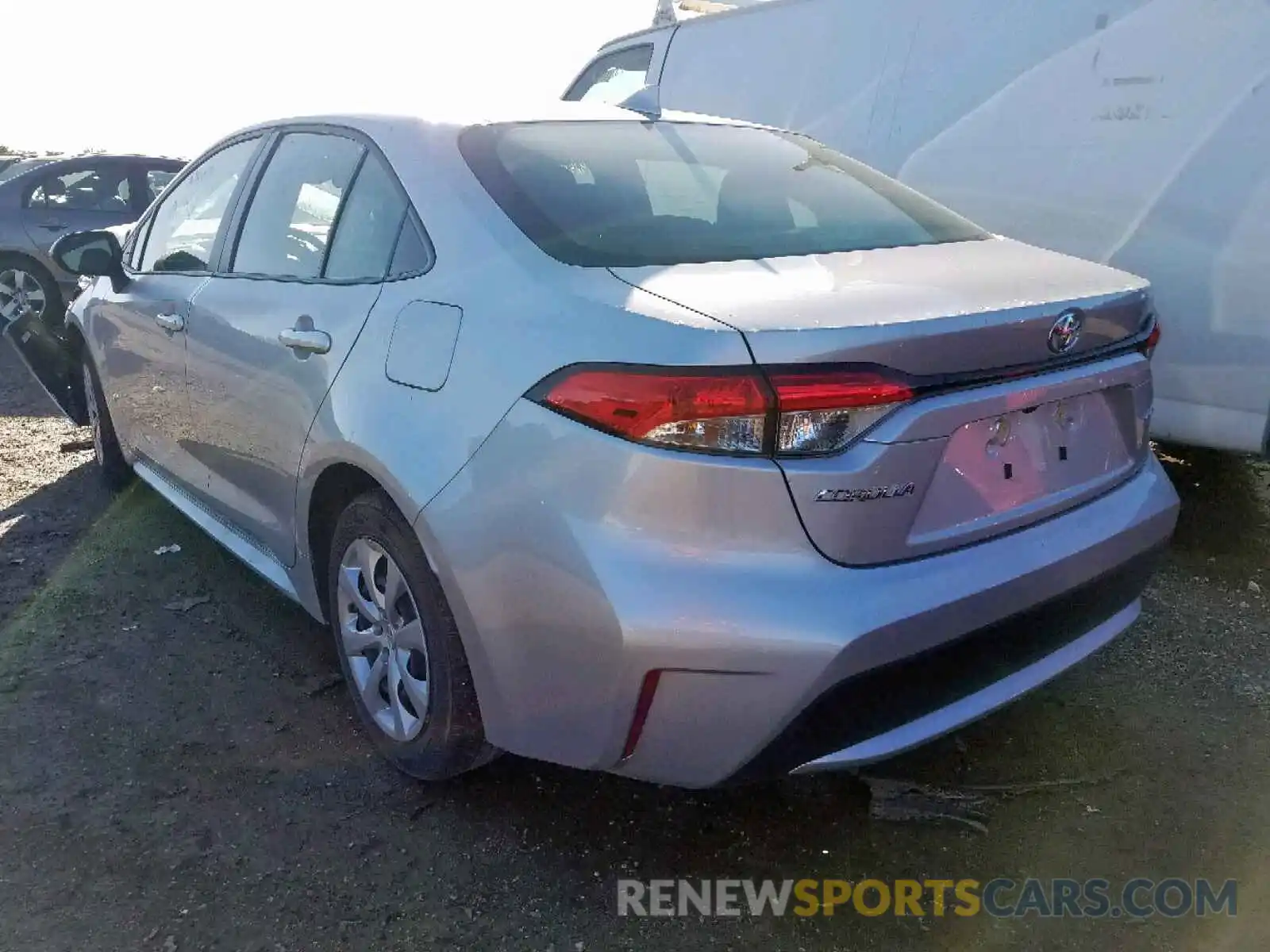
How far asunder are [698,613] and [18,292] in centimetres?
839

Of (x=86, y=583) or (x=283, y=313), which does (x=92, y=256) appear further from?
(x=283, y=313)

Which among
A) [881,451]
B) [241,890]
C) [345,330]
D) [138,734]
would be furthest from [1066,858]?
[138,734]

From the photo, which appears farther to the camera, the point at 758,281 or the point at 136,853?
the point at 136,853

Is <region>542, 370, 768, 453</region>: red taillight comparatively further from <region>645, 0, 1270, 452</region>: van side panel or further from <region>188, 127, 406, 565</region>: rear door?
<region>645, 0, 1270, 452</region>: van side panel

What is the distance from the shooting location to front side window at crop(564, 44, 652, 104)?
7094 millimetres

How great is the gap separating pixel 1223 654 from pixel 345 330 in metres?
2.82

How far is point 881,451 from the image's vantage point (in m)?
1.84

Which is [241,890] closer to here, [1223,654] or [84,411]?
[1223,654]

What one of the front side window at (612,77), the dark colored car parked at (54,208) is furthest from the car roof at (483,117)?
the dark colored car parked at (54,208)

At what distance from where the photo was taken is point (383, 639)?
2568 millimetres

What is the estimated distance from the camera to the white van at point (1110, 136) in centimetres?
373

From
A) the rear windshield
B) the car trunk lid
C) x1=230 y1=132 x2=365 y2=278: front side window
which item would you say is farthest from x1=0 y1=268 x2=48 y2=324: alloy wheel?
the car trunk lid

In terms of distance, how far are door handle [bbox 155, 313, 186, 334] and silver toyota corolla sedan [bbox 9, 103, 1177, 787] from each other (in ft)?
Answer: 1.71

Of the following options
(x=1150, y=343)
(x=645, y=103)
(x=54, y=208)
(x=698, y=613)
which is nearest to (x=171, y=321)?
(x=645, y=103)
